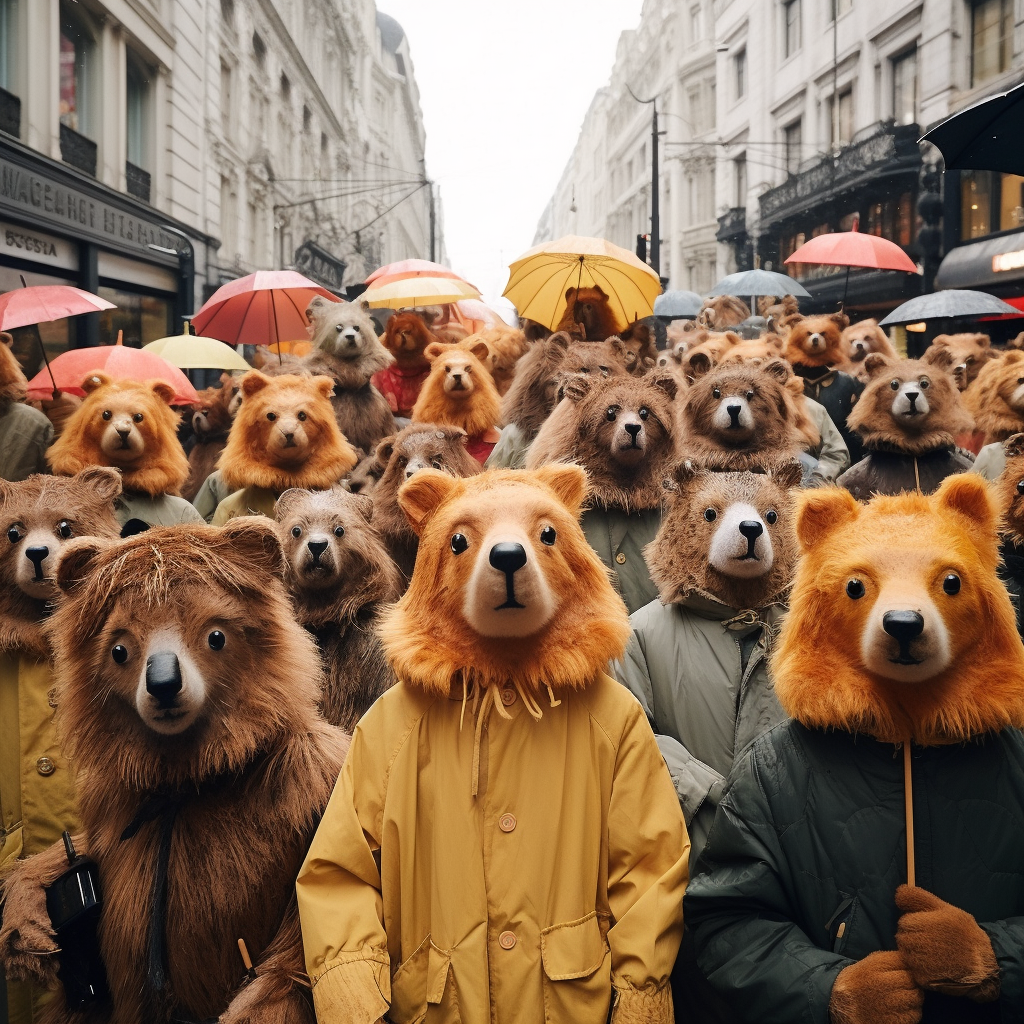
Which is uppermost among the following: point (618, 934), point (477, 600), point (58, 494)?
point (58, 494)

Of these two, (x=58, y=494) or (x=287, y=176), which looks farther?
(x=287, y=176)

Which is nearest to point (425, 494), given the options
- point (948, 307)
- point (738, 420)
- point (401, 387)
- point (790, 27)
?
point (738, 420)

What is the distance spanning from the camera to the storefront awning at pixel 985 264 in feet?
49.6

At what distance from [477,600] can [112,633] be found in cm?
99

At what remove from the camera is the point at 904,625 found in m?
1.96

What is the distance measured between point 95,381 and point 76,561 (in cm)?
327

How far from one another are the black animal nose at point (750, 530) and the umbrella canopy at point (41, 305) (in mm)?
4885

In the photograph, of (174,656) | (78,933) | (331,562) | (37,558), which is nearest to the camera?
(174,656)

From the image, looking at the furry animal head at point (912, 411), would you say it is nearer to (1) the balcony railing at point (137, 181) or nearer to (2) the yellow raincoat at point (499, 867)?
(2) the yellow raincoat at point (499, 867)

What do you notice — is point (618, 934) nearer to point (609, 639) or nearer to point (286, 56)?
point (609, 639)

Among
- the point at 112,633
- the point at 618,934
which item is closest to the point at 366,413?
the point at 112,633

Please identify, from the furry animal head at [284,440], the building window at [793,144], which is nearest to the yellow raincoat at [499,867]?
the furry animal head at [284,440]

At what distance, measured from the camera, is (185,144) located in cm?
1549

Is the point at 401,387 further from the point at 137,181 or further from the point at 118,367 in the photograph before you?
the point at 137,181
